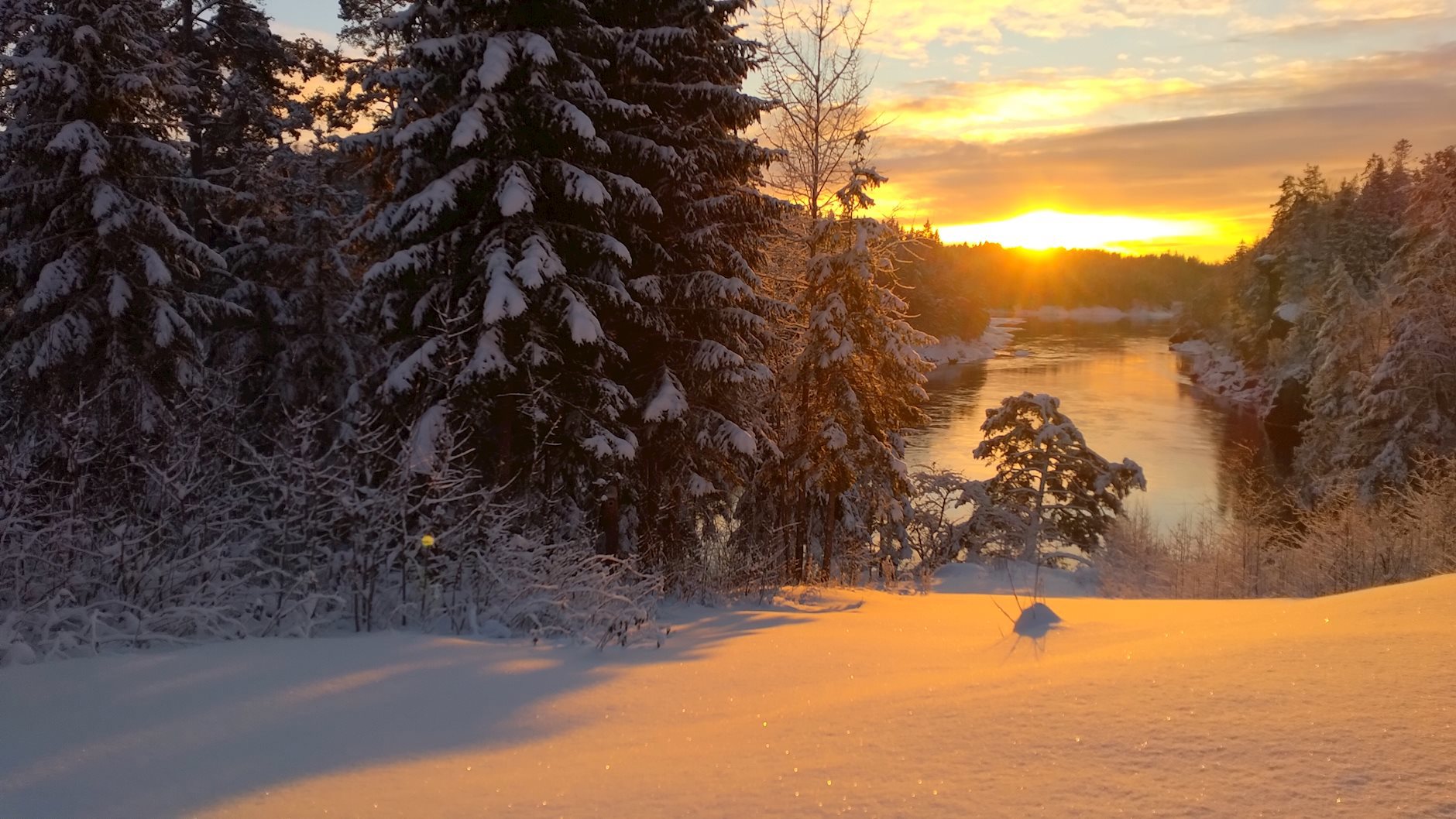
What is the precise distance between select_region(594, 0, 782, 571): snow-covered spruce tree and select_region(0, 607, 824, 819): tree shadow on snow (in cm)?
706

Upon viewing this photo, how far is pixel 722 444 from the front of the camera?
12781 mm

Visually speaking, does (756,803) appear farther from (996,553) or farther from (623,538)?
(996,553)

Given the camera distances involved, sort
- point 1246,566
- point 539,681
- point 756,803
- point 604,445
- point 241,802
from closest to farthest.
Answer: point 756,803, point 241,802, point 539,681, point 604,445, point 1246,566

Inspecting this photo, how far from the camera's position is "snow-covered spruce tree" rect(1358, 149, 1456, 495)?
92.1ft

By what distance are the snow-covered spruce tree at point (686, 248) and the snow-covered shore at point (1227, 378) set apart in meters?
51.0

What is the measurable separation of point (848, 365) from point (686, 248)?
4.03 metres

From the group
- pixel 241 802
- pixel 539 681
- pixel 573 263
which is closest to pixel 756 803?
pixel 241 802

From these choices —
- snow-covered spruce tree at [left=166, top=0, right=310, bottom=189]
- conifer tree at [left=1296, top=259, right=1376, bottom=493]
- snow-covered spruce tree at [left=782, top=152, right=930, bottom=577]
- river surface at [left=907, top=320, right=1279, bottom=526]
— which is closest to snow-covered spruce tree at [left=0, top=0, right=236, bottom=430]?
snow-covered spruce tree at [left=166, top=0, right=310, bottom=189]

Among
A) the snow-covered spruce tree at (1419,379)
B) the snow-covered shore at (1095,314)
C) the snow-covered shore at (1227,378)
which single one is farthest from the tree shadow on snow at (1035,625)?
the snow-covered shore at (1095,314)

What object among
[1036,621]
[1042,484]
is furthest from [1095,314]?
[1036,621]

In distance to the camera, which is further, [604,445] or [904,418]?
[904,418]

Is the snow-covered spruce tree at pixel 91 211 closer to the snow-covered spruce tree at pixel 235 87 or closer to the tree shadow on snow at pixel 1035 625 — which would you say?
the snow-covered spruce tree at pixel 235 87

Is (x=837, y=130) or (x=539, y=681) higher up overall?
(x=837, y=130)

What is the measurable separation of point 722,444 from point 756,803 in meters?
10.2
